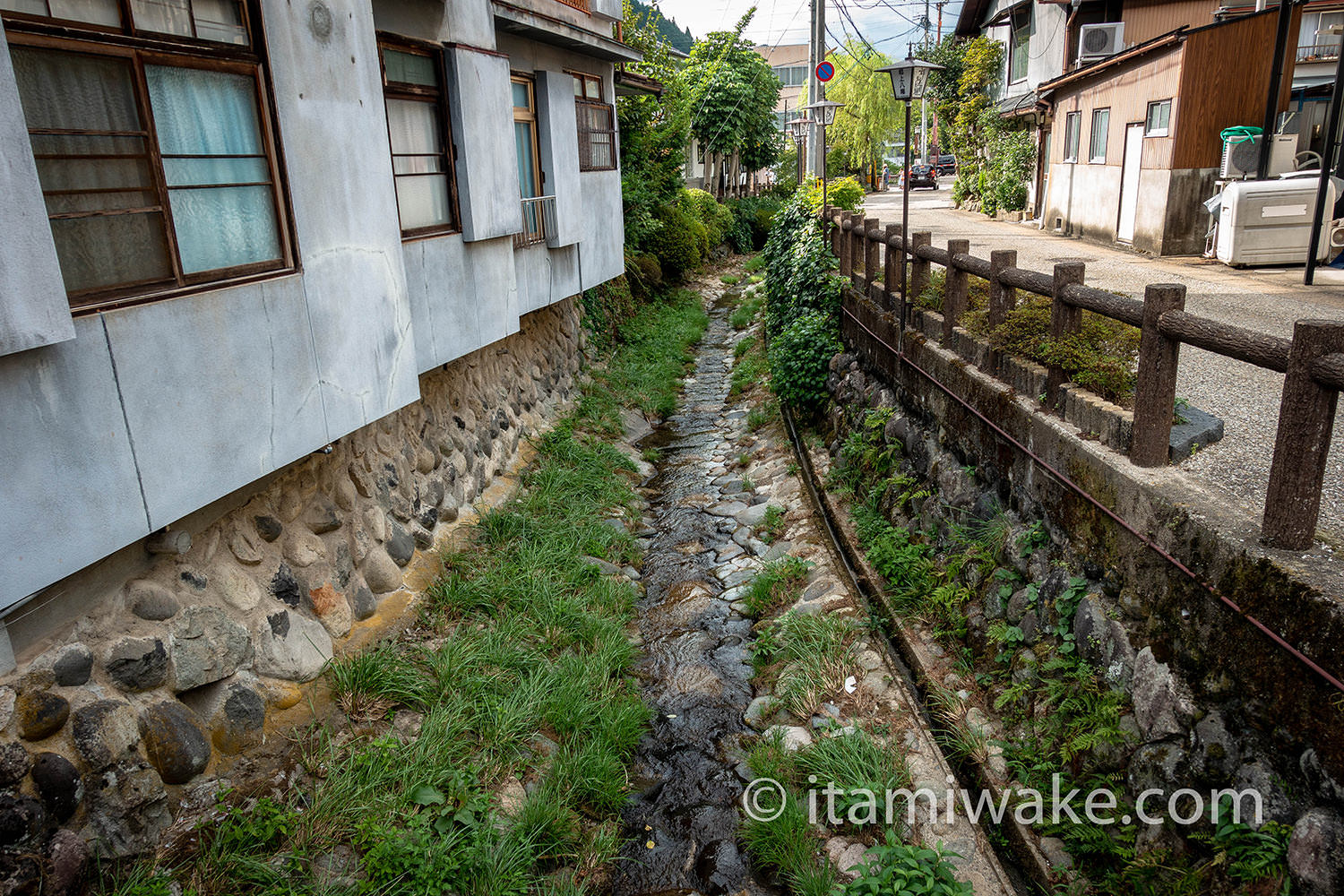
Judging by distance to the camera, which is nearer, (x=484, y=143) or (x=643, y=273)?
(x=484, y=143)

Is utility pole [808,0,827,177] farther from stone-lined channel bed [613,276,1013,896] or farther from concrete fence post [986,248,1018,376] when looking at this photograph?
concrete fence post [986,248,1018,376]

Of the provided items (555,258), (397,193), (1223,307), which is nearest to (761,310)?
(555,258)

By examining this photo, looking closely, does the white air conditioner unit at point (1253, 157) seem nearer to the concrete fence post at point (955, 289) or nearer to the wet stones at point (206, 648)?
the concrete fence post at point (955, 289)

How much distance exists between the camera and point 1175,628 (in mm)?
4234

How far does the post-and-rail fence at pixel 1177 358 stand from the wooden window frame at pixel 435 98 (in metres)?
4.63

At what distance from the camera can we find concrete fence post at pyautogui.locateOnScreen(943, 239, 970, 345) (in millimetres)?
7633

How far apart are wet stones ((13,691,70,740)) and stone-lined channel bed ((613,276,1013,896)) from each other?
9.95 feet

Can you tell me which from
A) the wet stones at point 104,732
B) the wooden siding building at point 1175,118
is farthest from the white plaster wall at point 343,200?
the wooden siding building at point 1175,118

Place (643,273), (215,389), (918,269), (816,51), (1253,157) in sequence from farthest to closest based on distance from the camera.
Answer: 1. (816,51)
2. (643,273)
3. (1253,157)
4. (918,269)
5. (215,389)

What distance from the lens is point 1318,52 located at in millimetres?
21234

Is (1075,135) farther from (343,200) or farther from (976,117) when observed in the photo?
(343,200)

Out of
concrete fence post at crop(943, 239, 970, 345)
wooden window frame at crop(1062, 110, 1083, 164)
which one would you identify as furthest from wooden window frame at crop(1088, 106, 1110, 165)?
concrete fence post at crop(943, 239, 970, 345)

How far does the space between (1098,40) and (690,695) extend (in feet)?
68.1

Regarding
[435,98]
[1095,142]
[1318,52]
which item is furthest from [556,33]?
[1318,52]
